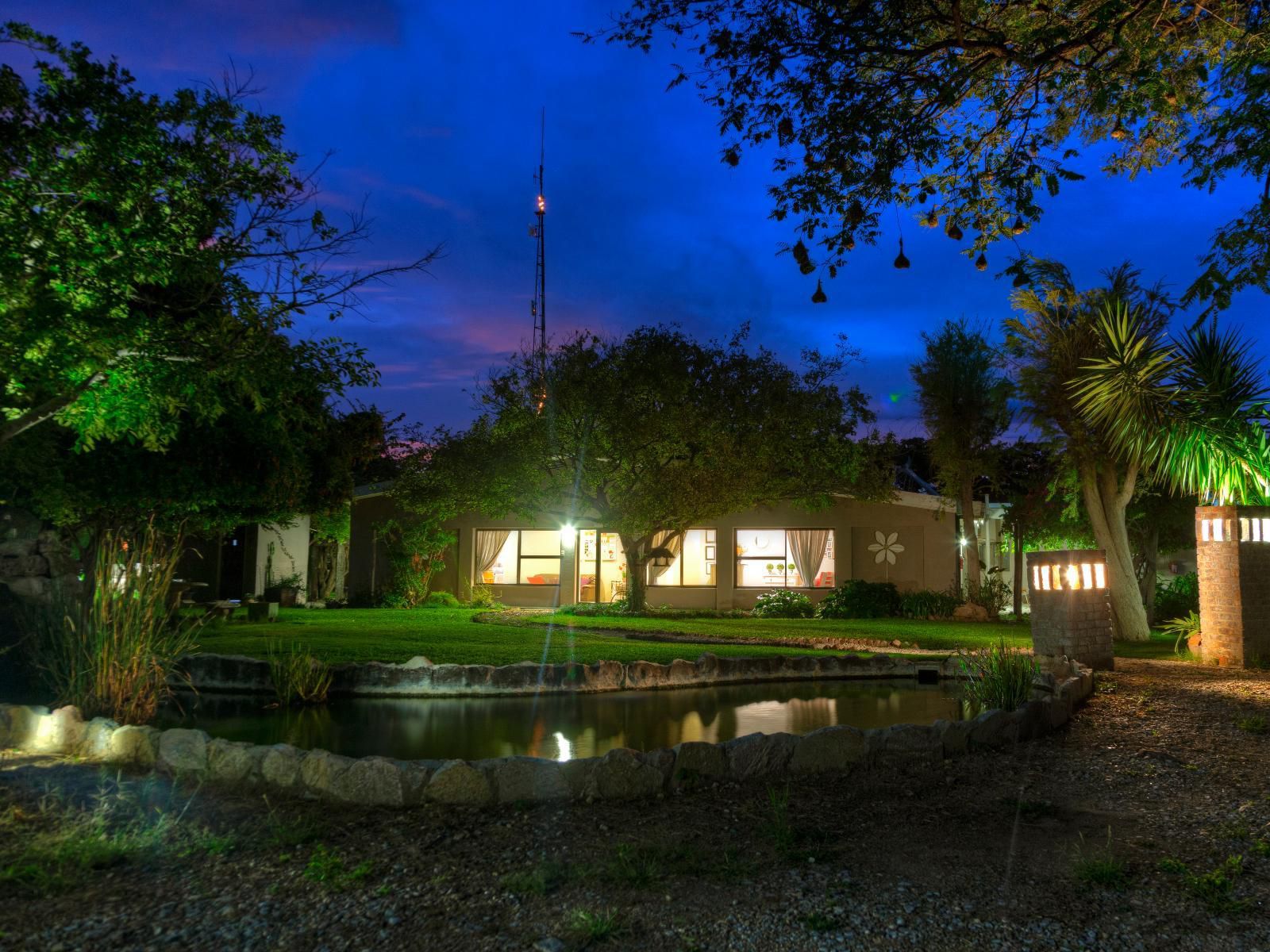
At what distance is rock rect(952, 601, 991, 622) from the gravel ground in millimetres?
13212

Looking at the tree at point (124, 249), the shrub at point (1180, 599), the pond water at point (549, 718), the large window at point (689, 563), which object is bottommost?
the pond water at point (549, 718)

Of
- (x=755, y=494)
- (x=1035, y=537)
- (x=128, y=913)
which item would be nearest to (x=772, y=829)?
(x=128, y=913)

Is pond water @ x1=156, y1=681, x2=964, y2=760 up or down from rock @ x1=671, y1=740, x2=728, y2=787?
down

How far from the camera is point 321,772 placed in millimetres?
4516

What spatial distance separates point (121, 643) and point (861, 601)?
15.0 metres

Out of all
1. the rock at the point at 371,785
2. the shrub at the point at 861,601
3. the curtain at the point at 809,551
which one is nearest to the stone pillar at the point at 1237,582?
the shrub at the point at 861,601

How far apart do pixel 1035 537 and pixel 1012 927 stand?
1870 cm

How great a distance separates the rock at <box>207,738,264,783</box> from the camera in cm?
470

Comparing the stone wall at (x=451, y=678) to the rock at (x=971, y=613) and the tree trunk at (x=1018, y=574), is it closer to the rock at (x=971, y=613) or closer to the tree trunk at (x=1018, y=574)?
the rock at (x=971, y=613)

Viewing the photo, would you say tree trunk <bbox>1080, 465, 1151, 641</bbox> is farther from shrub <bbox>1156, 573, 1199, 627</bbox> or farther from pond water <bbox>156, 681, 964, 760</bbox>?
pond water <bbox>156, 681, 964, 760</bbox>

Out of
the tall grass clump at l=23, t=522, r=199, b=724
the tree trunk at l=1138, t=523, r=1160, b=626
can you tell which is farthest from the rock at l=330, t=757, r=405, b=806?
the tree trunk at l=1138, t=523, r=1160, b=626

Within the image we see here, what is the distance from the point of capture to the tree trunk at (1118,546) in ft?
45.6

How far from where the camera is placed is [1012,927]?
2906 millimetres

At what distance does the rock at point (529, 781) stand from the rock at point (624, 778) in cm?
18
